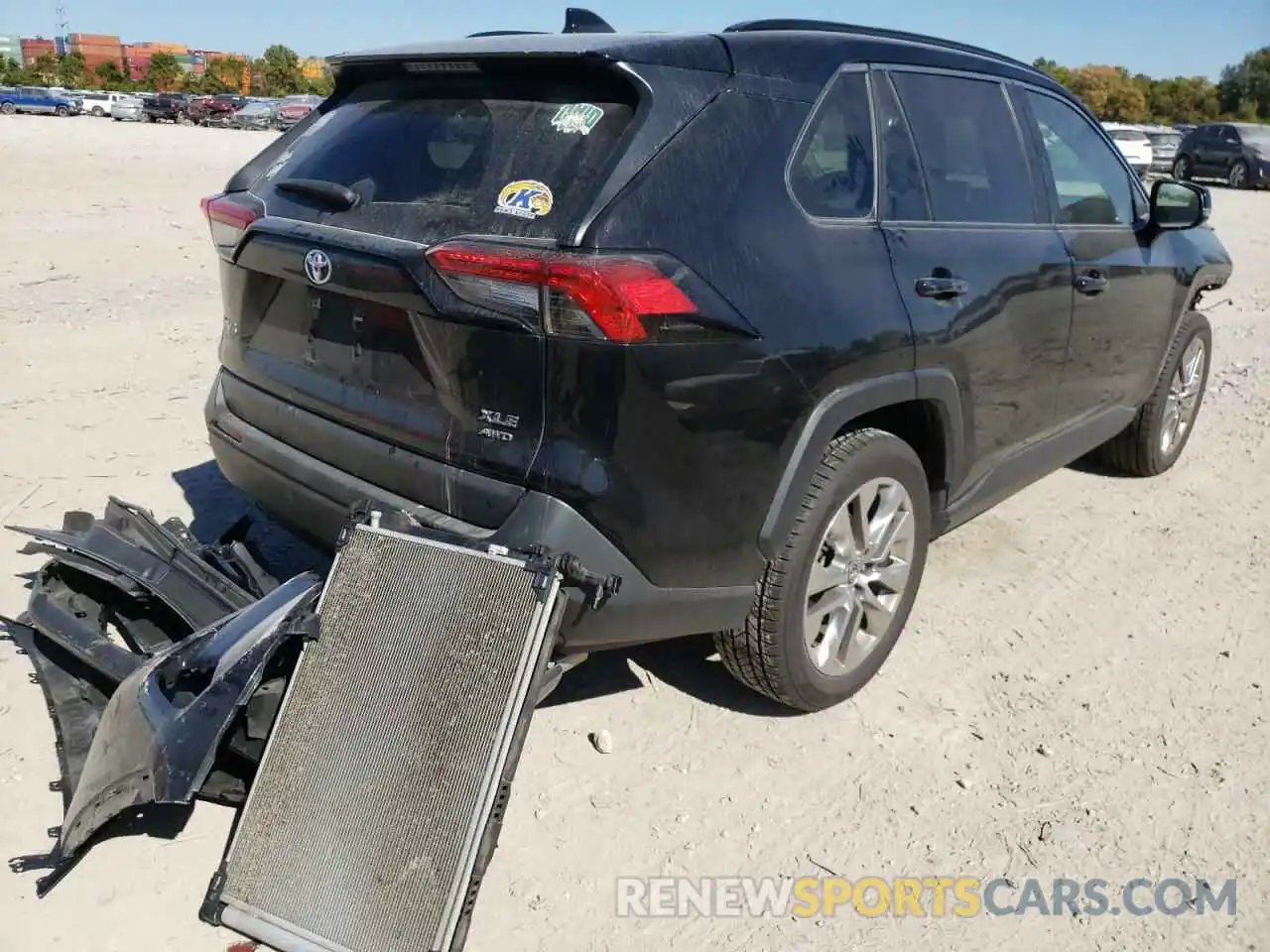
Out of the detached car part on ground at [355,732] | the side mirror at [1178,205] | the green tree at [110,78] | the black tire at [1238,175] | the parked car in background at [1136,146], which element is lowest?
the green tree at [110,78]

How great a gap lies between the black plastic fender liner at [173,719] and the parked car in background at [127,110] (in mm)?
50356

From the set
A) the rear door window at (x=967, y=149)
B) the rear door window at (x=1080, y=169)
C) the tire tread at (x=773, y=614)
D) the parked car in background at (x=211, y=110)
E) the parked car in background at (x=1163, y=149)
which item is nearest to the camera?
the tire tread at (x=773, y=614)

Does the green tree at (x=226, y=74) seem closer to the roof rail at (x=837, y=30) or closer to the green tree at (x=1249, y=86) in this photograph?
the green tree at (x=1249, y=86)

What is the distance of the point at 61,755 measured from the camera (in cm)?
287

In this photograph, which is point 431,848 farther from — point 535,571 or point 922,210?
point 922,210

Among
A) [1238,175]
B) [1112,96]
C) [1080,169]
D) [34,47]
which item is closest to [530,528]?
[1080,169]

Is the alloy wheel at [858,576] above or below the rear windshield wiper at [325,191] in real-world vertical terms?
below

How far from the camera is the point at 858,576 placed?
329cm

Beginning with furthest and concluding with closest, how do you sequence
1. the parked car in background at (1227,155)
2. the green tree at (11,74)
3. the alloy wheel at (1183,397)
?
the green tree at (11,74), the parked car in background at (1227,155), the alloy wheel at (1183,397)

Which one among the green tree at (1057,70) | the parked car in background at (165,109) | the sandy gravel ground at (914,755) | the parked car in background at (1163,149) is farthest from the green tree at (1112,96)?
the sandy gravel ground at (914,755)

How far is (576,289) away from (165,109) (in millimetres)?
50711

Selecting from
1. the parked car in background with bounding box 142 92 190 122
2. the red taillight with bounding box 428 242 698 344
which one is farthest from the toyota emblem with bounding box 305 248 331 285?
the parked car in background with bounding box 142 92 190 122

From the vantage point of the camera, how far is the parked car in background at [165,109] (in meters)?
→ 46.1

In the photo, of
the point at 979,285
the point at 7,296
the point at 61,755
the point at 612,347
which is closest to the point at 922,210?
the point at 979,285
